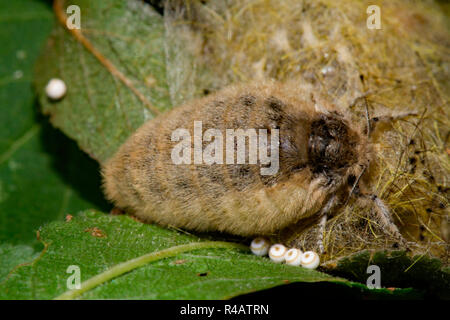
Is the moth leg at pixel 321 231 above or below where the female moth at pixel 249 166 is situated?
below

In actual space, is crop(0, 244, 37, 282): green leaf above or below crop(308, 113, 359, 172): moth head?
below

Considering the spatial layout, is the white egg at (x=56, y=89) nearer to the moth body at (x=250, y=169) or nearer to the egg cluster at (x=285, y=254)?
the moth body at (x=250, y=169)

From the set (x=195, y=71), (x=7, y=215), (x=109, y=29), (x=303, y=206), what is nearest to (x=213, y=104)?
(x=195, y=71)

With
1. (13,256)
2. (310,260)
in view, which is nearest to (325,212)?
(310,260)

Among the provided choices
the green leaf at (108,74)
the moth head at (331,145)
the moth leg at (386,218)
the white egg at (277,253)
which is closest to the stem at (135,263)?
the white egg at (277,253)

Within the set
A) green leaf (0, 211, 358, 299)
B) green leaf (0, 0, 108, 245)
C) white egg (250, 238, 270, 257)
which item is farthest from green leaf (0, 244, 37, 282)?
white egg (250, 238, 270, 257)

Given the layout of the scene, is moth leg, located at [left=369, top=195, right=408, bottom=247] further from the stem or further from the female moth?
the stem
